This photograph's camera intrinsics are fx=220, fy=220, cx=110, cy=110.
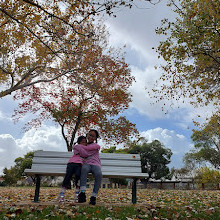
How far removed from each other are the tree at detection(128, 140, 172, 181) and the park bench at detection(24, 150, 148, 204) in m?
31.2

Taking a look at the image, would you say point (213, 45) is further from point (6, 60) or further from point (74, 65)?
point (6, 60)

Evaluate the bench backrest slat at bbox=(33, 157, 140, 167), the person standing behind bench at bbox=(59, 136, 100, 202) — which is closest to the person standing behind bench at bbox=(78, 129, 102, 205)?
the person standing behind bench at bbox=(59, 136, 100, 202)

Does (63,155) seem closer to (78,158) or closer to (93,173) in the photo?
(78,158)

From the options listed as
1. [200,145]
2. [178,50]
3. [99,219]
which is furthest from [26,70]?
[200,145]

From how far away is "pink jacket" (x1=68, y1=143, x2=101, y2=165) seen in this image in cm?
528

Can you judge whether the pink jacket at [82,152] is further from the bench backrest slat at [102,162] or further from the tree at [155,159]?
the tree at [155,159]

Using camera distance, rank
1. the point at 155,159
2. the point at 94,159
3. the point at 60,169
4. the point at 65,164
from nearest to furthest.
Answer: the point at 94,159 → the point at 60,169 → the point at 65,164 → the point at 155,159

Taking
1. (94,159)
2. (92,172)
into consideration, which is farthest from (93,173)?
(94,159)

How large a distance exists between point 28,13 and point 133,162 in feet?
27.3

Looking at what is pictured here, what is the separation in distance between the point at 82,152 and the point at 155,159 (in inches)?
1285

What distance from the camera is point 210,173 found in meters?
27.8

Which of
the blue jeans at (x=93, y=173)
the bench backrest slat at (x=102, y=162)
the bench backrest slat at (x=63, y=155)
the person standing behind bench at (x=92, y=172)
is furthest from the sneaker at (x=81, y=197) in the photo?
the bench backrest slat at (x=63, y=155)

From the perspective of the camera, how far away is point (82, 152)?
5.25m

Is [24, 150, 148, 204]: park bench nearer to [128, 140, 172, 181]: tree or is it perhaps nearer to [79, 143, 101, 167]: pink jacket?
[79, 143, 101, 167]: pink jacket
